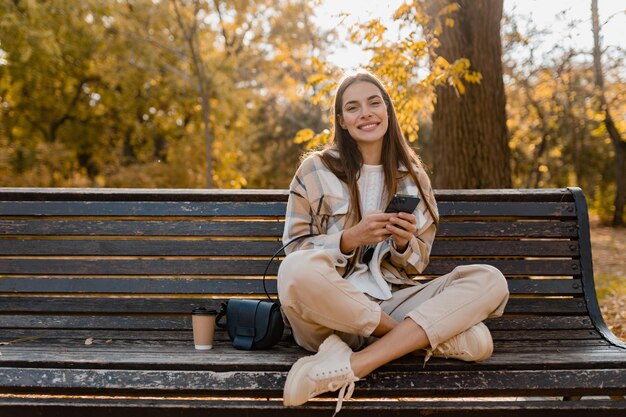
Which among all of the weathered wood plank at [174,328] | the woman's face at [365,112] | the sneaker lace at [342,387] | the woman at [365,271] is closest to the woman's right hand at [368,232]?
the woman at [365,271]

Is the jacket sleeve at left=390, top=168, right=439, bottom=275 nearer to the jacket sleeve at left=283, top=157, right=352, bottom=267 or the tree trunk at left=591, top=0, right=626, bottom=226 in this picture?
the jacket sleeve at left=283, top=157, right=352, bottom=267

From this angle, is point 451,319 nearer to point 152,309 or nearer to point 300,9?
point 152,309

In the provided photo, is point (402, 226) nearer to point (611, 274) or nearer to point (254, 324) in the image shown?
point (254, 324)

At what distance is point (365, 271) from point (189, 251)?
0.99 metres

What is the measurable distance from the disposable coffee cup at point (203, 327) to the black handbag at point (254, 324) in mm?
94

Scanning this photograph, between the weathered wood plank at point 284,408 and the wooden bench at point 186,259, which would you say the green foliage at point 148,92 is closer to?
the wooden bench at point 186,259

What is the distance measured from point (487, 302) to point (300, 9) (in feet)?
57.9

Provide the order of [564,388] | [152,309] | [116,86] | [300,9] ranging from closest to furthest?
[564,388] → [152,309] → [300,9] → [116,86]

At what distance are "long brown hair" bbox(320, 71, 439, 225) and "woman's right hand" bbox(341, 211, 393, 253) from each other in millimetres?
300

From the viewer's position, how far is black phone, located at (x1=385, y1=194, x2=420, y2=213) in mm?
3086

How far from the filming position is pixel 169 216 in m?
3.90

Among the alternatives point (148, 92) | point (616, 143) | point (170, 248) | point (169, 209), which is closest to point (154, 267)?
point (170, 248)

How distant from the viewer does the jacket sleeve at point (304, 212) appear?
340 cm

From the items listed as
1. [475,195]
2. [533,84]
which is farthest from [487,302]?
[533,84]
